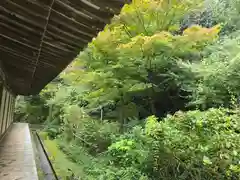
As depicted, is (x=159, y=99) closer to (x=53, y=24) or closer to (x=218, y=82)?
(x=218, y=82)

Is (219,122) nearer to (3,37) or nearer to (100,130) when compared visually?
(3,37)

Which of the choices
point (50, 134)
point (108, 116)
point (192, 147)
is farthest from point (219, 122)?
point (50, 134)

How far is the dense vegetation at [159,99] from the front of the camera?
6004 mm

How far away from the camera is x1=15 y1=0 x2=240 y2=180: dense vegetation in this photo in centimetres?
600

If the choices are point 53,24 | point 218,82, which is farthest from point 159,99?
point 53,24

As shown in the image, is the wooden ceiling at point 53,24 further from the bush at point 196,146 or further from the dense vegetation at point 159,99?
the dense vegetation at point 159,99

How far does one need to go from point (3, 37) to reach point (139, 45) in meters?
6.82

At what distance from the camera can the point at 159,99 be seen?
12.6m

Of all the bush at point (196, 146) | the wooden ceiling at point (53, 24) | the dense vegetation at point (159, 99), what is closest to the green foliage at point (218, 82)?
the dense vegetation at point (159, 99)

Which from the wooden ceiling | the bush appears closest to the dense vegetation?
the bush

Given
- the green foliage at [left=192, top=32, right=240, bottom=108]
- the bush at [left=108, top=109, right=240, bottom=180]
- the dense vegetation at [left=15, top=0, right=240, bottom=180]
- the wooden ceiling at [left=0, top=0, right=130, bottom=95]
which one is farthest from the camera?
the green foliage at [left=192, top=32, right=240, bottom=108]

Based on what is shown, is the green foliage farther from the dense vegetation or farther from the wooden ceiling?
the wooden ceiling

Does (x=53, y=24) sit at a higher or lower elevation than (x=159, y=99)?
lower

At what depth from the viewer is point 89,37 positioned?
9.77 feet
